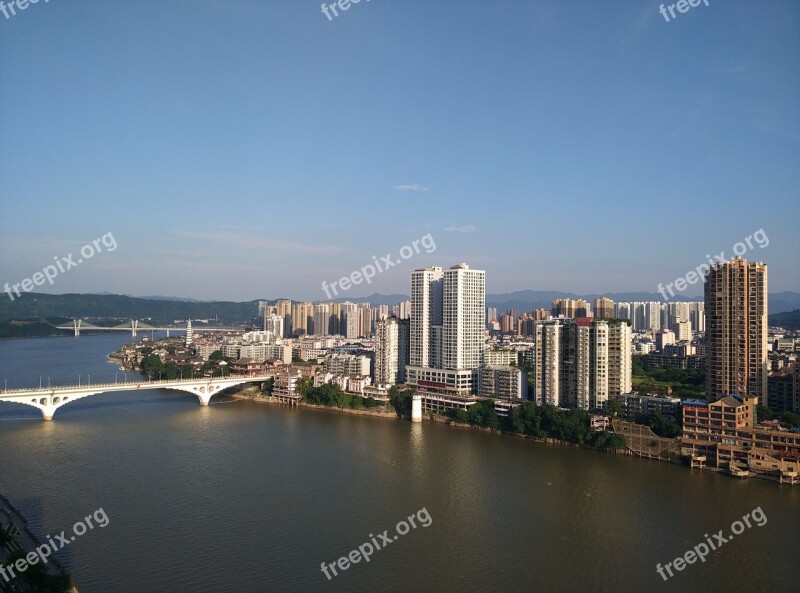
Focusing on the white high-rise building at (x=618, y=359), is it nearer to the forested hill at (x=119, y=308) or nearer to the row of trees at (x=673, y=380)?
the row of trees at (x=673, y=380)

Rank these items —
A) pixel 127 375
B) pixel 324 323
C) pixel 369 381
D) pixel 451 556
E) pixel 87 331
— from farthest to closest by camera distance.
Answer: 1. pixel 87 331
2. pixel 324 323
3. pixel 127 375
4. pixel 369 381
5. pixel 451 556

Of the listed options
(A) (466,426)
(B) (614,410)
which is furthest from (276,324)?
(B) (614,410)

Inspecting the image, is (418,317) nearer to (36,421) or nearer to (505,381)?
(505,381)

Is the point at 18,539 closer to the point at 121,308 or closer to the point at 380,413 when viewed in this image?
the point at 380,413

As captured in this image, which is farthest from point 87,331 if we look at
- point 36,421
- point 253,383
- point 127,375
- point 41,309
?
point 36,421

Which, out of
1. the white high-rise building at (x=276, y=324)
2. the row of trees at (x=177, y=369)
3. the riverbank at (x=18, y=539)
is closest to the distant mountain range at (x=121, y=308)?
the white high-rise building at (x=276, y=324)

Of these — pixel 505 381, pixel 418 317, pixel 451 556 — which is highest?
pixel 418 317
